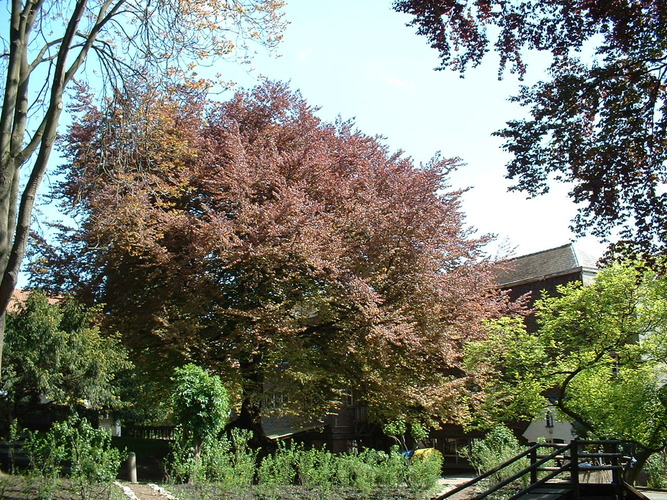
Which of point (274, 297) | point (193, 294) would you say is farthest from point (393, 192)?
point (193, 294)

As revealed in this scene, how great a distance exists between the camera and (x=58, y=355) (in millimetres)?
15164

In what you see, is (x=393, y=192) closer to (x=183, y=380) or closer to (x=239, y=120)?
(x=239, y=120)

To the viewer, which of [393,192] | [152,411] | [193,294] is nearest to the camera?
[193,294]

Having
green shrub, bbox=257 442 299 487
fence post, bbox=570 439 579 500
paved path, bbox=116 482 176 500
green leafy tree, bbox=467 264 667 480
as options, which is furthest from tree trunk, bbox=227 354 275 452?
fence post, bbox=570 439 579 500

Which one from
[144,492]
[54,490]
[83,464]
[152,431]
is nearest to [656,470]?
[144,492]

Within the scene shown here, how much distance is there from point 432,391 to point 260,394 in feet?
16.7

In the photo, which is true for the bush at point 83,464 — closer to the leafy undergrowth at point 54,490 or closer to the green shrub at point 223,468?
the leafy undergrowth at point 54,490

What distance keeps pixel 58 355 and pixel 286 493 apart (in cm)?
701

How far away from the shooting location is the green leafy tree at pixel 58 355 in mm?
14984

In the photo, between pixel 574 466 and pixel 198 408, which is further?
pixel 198 408

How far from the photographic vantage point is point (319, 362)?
61.4 feet

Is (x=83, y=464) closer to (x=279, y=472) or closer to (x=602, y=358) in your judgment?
(x=279, y=472)

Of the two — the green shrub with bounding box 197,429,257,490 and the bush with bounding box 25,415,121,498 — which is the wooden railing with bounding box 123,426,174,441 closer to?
the green shrub with bounding box 197,429,257,490

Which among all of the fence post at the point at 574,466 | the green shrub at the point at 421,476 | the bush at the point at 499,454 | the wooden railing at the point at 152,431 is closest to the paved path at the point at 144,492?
the green shrub at the point at 421,476
